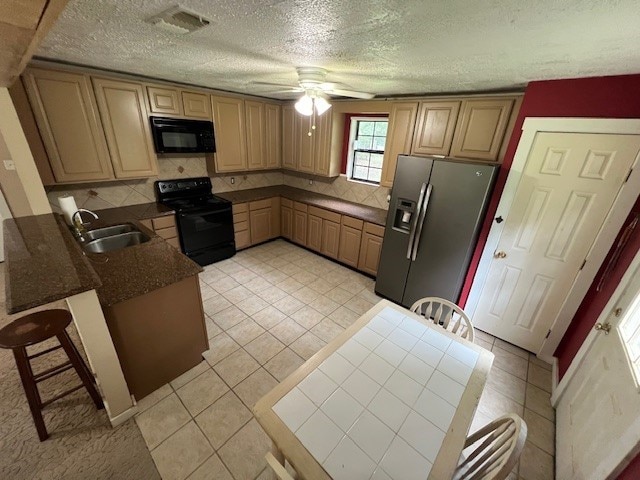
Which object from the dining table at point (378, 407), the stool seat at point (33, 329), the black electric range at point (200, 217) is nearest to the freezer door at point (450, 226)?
the dining table at point (378, 407)

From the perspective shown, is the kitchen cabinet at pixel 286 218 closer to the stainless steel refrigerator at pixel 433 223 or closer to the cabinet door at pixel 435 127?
the stainless steel refrigerator at pixel 433 223

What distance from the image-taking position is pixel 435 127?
2.82 metres

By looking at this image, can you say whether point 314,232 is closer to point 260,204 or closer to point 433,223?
point 260,204

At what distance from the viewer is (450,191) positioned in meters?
2.40

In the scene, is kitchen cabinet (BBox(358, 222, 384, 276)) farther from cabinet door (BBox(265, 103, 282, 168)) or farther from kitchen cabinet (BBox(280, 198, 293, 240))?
cabinet door (BBox(265, 103, 282, 168))

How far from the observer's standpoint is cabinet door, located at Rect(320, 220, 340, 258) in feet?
12.6

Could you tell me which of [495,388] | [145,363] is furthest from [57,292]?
[495,388]

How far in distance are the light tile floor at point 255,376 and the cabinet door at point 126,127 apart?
1581mm

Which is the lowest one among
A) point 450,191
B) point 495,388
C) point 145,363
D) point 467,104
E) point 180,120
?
point 495,388

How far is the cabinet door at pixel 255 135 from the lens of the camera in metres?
3.86

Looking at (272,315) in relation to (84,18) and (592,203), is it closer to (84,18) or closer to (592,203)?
(84,18)

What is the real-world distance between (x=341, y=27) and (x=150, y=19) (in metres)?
0.90

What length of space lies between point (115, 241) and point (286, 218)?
2.49 meters

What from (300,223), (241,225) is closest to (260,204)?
(241,225)
